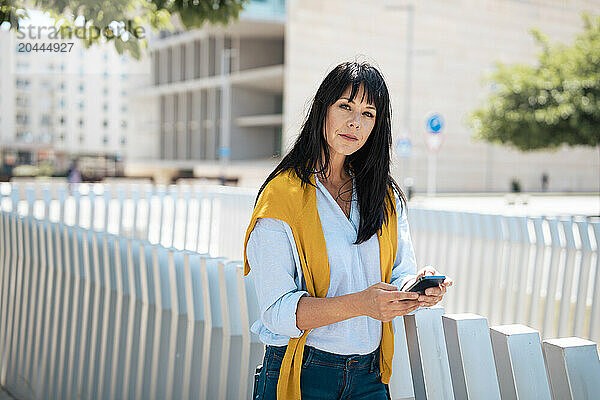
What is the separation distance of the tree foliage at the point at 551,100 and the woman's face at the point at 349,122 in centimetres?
1497

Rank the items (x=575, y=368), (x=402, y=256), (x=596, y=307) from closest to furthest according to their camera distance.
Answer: (x=575, y=368) < (x=402, y=256) < (x=596, y=307)

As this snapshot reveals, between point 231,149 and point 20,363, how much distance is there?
1819 inches

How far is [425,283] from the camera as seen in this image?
6.69ft

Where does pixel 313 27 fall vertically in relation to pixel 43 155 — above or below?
above

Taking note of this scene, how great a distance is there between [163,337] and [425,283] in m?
2.08

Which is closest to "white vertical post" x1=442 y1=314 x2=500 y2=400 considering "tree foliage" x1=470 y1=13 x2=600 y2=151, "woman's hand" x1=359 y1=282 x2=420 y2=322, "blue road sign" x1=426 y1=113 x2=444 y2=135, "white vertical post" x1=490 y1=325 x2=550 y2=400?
"white vertical post" x1=490 y1=325 x2=550 y2=400

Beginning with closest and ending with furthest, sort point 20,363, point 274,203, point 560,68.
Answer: point 274,203, point 20,363, point 560,68

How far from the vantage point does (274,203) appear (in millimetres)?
2180

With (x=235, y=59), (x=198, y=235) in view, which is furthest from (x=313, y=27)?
(x=198, y=235)

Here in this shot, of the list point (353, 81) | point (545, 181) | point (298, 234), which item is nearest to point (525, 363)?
point (298, 234)

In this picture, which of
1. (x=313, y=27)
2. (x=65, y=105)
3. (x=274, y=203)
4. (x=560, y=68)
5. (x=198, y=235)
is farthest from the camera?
(x=313, y=27)

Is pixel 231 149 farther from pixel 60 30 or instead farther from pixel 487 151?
pixel 60 30

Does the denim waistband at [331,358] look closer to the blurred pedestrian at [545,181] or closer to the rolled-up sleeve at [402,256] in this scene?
the rolled-up sleeve at [402,256]

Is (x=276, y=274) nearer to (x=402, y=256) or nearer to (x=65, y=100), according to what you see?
(x=402, y=256)
